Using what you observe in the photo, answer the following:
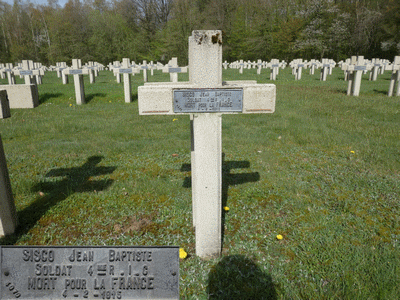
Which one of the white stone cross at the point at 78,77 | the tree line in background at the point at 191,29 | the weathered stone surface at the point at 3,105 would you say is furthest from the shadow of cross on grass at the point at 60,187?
the tree line in background at the point at 191,29

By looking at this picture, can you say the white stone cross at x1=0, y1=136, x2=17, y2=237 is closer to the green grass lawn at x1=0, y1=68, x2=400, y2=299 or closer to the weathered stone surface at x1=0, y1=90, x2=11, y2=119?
the green grass lawn at x1=0, y1=68, x2=400, y2=299

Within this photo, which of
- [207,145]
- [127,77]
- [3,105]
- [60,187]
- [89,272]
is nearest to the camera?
[89,272]

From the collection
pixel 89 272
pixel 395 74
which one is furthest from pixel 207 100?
pixel 395 74

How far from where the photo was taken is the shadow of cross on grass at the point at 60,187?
3711 mm

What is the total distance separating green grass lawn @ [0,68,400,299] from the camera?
8.91 feet

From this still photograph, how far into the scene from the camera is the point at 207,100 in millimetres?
2582

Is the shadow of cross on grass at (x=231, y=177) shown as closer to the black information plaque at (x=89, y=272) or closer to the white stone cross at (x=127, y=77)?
the black information plaque at (x=89, y=272)

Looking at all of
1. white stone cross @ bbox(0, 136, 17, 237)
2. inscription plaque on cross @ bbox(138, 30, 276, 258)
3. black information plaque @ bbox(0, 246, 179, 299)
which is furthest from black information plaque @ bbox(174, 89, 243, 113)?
white stone cross @ bbox(0, 136, 17, 237)

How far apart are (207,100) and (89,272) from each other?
1.63 metres

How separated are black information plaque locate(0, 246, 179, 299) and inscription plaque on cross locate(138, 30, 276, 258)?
110 cm

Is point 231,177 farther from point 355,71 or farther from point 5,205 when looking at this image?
point 355,71

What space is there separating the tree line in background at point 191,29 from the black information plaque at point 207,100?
43062mm

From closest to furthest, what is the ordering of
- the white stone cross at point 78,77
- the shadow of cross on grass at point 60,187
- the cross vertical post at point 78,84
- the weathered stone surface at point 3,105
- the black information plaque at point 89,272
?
the black information plaque at point 89,272 → the weathered stone surface at point 3,105 → the shadow of cross on grass at point 60,187 → the white stone cross at point 78,77 → the cross vertical post at point 78,84

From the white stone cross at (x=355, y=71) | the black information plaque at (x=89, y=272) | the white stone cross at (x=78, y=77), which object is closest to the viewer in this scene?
the black information plaque at (x=89, y=272)
